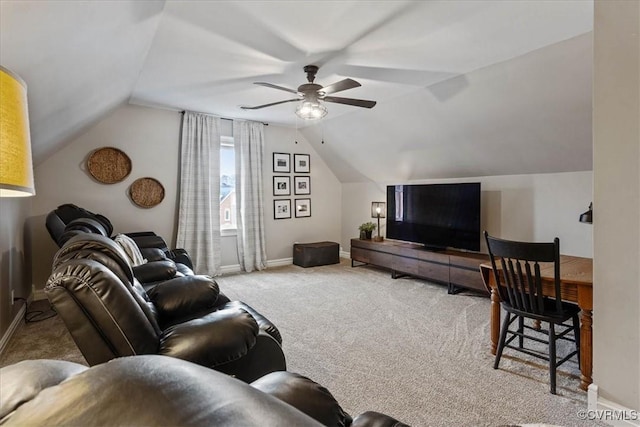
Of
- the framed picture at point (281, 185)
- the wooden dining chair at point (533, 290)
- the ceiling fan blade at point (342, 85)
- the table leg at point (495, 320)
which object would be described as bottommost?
the table leg at point (495, 320)

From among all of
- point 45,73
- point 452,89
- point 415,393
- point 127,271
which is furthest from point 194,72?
point 415,393

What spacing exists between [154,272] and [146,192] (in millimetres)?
2425

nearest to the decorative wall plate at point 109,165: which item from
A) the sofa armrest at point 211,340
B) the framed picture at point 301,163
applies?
the framed picture at point 301,163

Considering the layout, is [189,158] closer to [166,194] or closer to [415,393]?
[166,194]

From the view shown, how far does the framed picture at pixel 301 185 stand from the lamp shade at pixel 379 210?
4.24ft

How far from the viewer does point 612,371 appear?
1.85m

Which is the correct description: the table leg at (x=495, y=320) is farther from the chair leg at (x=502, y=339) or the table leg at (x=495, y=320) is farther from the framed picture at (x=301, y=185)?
the framed picture at (x=301, y=185)

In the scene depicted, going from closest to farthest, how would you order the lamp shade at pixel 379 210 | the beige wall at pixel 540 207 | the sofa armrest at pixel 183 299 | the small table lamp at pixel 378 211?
the sofa armrest at pixel 183 299, the beige wall at pixel 540 207, the small table lamp at pixel 378 211, the lamp shade at pixel 379 210

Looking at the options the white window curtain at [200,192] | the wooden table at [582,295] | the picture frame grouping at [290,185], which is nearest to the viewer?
the wooden table at [582,295]

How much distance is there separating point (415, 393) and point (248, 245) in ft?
13.1

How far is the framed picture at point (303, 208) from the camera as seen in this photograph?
20.9ft

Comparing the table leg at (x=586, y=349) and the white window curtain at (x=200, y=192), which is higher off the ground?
the white window curtain at (x=200, y=192)

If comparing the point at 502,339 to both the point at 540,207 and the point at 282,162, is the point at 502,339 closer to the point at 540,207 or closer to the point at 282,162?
the point at 540,207

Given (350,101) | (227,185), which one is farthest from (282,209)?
(350,101)
